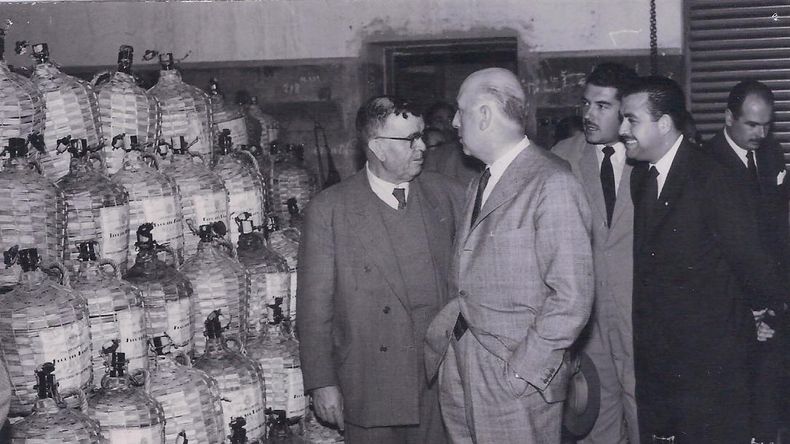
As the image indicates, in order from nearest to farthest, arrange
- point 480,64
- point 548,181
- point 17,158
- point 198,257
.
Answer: point 548,181, point 17,158, point 198,257, point 480,64

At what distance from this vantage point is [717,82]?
21.2 ft

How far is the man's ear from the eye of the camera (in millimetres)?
3273

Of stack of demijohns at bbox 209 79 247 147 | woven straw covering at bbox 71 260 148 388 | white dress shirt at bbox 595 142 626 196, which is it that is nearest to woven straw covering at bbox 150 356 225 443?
woven straw covering at bbox 71 260 148 388

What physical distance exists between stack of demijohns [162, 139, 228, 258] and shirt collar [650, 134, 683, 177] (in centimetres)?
170

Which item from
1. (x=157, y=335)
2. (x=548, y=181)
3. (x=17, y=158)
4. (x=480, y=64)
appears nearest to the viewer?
(x=548, y=181)

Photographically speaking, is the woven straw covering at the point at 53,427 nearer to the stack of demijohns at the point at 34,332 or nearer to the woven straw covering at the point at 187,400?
the stack of demijohns at the point at 34,332

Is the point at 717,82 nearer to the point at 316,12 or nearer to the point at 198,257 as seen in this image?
the point at 316,12

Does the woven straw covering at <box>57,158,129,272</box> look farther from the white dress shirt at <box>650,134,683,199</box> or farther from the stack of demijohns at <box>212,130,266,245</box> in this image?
the white dress shirt at <box>650,134,683,199</box>

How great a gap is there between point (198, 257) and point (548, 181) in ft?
4.95

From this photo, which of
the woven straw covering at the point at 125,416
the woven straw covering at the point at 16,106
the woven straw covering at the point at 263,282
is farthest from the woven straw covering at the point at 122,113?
the woven straw covering at the point at 125,416

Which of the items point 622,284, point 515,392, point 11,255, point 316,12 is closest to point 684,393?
point 622,284

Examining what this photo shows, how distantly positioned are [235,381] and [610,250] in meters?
1.58

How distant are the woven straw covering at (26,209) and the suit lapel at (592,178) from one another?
2131 mm

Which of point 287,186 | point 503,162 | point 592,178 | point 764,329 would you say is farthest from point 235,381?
point 764,329
